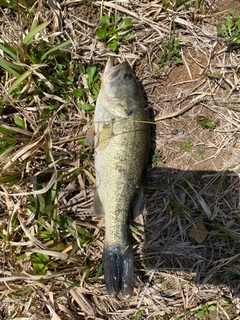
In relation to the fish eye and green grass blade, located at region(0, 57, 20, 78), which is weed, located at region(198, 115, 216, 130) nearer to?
the fish eye

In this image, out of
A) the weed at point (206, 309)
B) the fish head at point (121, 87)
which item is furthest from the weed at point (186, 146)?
the weed at point (206, 309)

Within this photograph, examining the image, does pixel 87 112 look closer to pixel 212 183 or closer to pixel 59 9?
pixel 59 9

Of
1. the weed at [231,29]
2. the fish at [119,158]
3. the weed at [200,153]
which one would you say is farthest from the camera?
the weed at [200,153]

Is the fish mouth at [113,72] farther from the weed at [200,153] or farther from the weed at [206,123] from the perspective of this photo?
the weed at [200,153]

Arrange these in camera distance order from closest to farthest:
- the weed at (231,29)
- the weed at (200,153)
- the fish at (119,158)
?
the fish at (119,158) → the weed at (231,29) → the weed at (200,153)

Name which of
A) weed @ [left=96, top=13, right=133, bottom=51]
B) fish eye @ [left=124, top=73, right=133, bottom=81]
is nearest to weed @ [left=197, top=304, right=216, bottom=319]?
fish eye @ [left=124, top=73, right=133, bottom=81]

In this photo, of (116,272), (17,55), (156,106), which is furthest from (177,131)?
(17,55)

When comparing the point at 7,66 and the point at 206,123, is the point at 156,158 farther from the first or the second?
the point at 7,66
